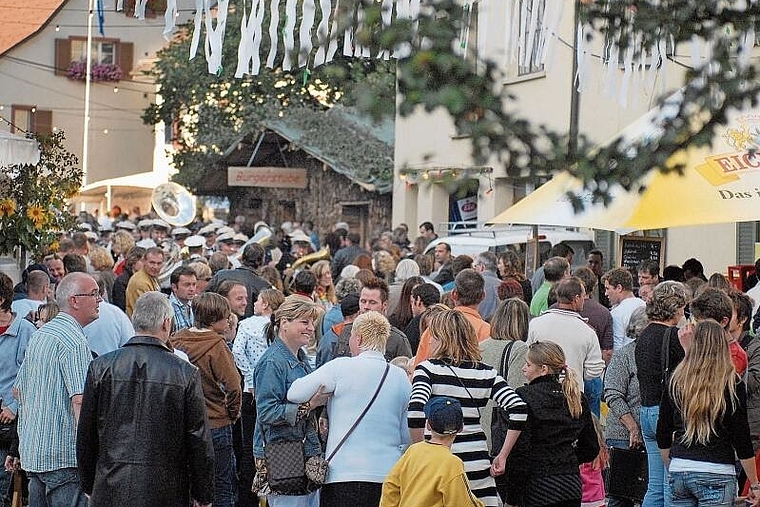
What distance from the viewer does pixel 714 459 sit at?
24.1 ft

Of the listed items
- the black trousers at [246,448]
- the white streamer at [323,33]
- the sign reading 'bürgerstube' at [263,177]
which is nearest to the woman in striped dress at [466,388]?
the black trousers at [246,448]

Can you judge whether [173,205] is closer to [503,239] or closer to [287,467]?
[503,239]

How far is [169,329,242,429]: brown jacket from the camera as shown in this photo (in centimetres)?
829

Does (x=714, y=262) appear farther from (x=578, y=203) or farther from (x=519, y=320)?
(x=578, y=203)

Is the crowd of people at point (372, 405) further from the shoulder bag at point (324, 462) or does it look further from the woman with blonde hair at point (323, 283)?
the woman with blonde hair at point (323, 283)

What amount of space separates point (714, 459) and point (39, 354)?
356cm

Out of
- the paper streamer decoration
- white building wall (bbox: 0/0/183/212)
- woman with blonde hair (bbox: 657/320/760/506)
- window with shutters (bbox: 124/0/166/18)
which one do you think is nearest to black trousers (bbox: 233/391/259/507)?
woman with blonde hair (bbox: 657/320/760/506)

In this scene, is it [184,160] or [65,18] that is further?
[65,18]

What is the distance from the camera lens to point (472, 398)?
23.7 ft

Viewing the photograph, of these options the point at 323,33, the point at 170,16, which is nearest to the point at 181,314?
the point at 170,16

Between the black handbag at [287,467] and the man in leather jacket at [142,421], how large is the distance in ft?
2.13

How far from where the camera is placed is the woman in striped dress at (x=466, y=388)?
7172 mm

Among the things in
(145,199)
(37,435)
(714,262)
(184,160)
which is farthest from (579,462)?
(145,199)

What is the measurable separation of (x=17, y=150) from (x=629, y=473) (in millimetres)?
6085
